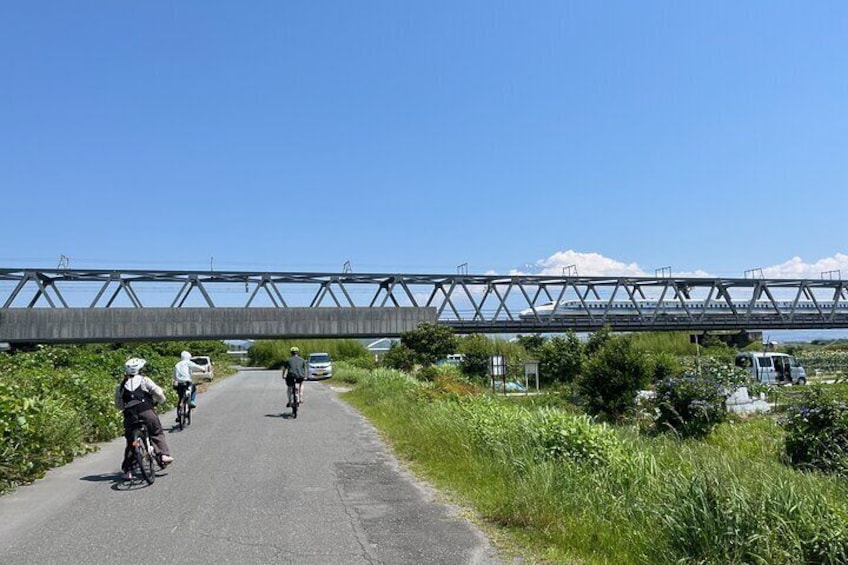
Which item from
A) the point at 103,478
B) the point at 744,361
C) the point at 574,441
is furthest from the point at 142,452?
the point at 744,361

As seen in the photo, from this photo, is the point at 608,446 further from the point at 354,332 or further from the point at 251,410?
the point at 354,332

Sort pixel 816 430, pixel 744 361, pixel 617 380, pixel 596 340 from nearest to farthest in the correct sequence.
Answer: pixel 816 430 < pixel 617 380 < pixel 596 340 < pixel 744 361

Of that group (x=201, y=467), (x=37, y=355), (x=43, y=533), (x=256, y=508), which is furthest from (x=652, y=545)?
(x=37, y=355)

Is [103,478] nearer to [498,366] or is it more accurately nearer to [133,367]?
[133,367]

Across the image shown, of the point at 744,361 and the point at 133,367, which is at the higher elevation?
A: the point at 133,367

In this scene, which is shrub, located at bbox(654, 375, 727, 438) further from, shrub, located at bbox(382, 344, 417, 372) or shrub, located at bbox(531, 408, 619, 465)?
shrub, located at bbox(382, 344, 417, 372)

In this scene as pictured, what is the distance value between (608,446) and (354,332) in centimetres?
5299

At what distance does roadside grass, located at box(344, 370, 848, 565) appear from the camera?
15.7ft

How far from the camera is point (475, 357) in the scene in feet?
109

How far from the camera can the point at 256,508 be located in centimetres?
733

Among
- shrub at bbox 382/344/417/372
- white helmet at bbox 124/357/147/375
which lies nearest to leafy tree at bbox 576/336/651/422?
white helmet at bbox 124/357/147/375

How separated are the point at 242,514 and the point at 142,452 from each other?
263 centimetres

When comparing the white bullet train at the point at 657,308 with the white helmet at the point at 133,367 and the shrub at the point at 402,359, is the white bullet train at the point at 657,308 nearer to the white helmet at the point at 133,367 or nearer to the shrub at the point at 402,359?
the shrub at the point at 402,359

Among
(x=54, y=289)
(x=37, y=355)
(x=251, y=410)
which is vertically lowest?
(x=251, y=410)
